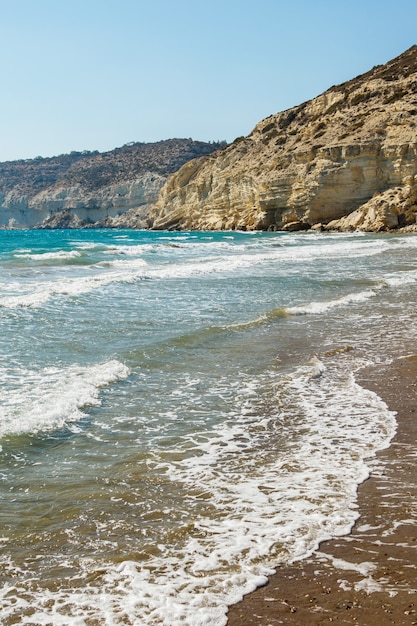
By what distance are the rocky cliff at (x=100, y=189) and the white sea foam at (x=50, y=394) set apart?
105471 millimetres

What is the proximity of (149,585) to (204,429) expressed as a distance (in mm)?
3038

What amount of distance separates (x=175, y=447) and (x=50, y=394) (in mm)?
2521

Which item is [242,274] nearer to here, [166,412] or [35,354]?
[35,354]

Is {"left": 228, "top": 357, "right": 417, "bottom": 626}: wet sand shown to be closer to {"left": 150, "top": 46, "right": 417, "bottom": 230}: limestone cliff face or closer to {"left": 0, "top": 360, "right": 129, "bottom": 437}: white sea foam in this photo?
{"left": 0, "top": 360, "right": 129, "bottom": 437}: white sea foam

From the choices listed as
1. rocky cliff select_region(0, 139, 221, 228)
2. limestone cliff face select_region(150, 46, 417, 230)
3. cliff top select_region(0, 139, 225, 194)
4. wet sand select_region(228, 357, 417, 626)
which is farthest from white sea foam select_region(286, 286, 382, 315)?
cliff top select_region(0, 139, 225, 194)

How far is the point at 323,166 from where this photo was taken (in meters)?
49.9

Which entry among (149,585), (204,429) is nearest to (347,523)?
(149,585)

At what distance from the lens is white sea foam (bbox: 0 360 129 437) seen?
6867 mm

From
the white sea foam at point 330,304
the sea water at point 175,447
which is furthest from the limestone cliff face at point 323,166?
the sea water at point 175,447

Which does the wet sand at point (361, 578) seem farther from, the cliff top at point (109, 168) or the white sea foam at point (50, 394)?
the cliff top at point (109, 168)

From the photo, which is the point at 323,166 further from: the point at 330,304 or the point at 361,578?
the point at 361,578

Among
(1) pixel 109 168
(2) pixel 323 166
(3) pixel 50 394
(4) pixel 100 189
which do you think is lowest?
(3) pixel 50 394

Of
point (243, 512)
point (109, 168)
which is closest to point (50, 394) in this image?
point (243, 512)

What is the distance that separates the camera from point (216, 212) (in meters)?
68.9
